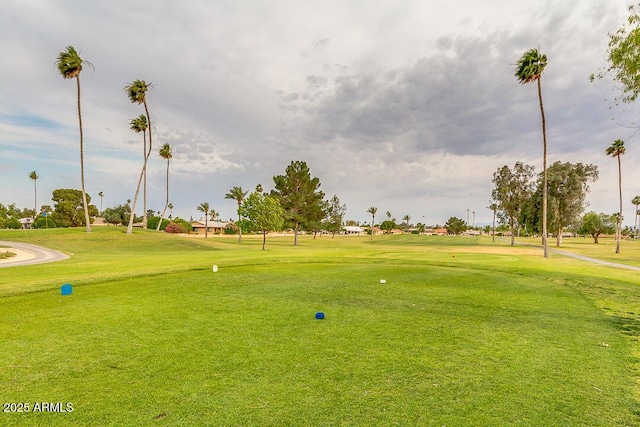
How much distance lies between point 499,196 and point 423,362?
89642mm

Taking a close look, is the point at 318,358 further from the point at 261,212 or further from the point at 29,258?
the point at 261,212

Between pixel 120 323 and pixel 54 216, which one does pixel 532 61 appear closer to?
pixel 120 323

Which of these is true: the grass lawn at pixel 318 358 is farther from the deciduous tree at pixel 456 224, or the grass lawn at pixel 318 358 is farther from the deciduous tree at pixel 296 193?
the deciduous tree at pixel 456 224

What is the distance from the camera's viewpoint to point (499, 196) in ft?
275

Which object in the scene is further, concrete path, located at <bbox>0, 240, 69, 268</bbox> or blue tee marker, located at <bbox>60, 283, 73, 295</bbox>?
concrete path, located at <bbox>0, 240, 69, 268</bbox>

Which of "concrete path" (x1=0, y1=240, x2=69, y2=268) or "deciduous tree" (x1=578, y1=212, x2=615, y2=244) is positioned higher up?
"deciduous tree" (x1=578, y1=212, x2=615, y2=244)

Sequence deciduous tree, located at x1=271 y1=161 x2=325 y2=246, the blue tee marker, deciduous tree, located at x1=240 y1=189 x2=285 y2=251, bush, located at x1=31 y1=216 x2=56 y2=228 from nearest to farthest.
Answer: the blue tee marker → deciduous tree, located at x1=240 y1=189 x2=285 y2=251 → deciduous tree, located at x1=271 y1=161 x2=325 y2=246 → bush, located at x1=31 y1=216 x2=56 y2=228

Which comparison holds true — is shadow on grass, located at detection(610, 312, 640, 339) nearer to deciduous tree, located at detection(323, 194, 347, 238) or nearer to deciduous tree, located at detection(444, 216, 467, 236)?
deciduous tree, located at detection(323, 194, 347, 238)

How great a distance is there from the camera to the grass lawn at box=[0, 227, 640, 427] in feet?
15.1

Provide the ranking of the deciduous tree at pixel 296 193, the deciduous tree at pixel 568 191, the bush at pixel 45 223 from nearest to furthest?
the deciduous tree at pixel 568 191 → the deciduous tree at pixel 296 193 → the bush at pixel 45 223

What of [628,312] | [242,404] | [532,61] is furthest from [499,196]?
[242,404]

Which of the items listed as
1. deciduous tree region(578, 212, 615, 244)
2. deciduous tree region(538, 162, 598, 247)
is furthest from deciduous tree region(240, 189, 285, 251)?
deciduous tree region(578, 212, 615, 244)

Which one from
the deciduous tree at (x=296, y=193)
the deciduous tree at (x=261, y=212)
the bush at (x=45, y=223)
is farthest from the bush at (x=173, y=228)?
Result: the deciduous tree at (x=261, y=212)

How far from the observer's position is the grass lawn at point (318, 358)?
4.62 metres
